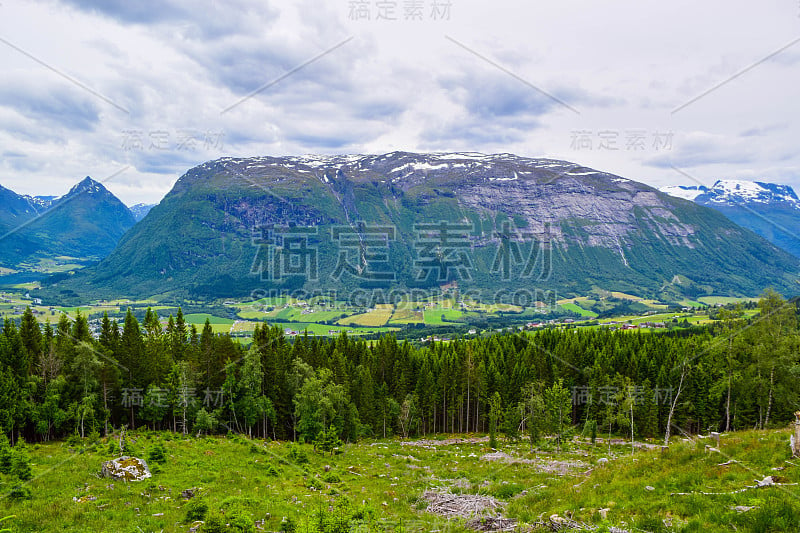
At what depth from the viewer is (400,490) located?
30.3 metres

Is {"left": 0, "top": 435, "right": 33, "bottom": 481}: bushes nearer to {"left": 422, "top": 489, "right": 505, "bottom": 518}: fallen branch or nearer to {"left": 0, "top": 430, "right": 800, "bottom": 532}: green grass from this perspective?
{"left": 0, "top": 430, "right": 800, "bottom": 532}: green grass

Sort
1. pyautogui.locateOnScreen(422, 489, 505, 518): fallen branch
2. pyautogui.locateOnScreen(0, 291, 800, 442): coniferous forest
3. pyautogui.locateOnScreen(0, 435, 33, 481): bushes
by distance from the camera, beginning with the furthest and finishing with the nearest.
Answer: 1. pyautogui.locateOnScreen(0, 291, 800, 442): coniferous forest
2. pyautogui.locateOnScreen(0, 435, 33, 481): bushes
3. pyautogui.locateOnScreen(422, 489, 505, 518): fallen branch

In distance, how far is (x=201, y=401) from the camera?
5647cm

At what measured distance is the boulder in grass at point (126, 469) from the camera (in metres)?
25.9

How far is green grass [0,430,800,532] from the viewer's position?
15.7 meters

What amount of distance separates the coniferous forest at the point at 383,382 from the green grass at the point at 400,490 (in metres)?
12.1

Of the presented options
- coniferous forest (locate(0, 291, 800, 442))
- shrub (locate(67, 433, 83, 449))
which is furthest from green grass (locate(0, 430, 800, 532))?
coniferous forest (locate(0, 291, 800, 442))

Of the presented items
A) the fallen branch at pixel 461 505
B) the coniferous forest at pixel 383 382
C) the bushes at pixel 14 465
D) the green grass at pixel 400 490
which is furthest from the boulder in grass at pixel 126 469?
the coniferous forest at pixel 383 382

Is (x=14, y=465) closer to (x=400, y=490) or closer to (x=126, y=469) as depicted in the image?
(x=126, y=469)

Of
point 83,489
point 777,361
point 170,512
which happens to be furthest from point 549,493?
point 777,361

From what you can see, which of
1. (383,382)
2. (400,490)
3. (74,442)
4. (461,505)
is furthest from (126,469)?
(383,382)

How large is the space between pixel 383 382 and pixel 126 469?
52.4 m

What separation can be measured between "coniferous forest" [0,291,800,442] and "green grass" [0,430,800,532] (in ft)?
39.9

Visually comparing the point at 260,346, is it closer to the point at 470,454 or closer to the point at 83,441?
the point at 83,441
